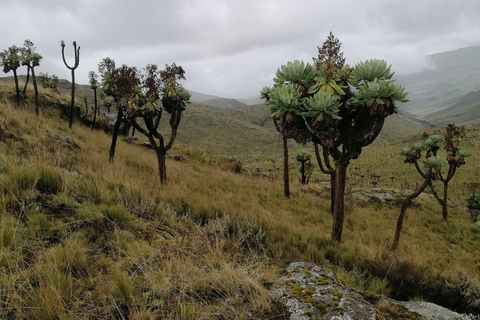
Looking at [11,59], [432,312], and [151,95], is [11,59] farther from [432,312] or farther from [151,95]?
[432,312]

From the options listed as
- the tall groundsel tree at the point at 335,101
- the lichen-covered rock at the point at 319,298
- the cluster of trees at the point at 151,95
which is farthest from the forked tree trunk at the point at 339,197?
the cluster of trees at the point at 151,95

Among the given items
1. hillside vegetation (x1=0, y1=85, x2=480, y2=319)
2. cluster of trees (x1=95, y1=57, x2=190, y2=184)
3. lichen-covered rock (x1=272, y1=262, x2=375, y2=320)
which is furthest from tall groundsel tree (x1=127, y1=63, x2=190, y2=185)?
lichen-covered rock (x1=272, y1=262, x2=375, y2=320)

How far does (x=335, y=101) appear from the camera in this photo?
5840 millimetres

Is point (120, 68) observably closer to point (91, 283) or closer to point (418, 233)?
point (91, 283)

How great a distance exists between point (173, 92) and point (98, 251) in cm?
993

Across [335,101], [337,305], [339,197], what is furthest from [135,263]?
[339,197]

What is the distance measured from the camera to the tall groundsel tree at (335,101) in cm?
581

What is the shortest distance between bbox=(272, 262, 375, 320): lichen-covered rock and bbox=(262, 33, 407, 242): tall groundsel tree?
4.10 meters

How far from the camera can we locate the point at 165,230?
380 centimetres

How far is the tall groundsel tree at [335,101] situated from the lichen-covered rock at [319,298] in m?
4.10

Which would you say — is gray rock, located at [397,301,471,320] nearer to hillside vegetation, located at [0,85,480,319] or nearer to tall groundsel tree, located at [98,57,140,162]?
hillside vegetation, located at [0,85,480,319]

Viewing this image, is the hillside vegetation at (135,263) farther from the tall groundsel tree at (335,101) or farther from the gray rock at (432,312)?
the tall groundsel tree at (335,101)

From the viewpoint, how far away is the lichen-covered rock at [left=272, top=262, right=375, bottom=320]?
A: 1999mm

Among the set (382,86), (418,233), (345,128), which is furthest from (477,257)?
(382,86)
